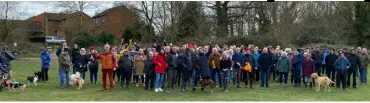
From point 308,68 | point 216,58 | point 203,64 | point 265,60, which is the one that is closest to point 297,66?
point 308,68

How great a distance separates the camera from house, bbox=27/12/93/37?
3734cm

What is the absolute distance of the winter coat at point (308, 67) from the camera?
13070mm

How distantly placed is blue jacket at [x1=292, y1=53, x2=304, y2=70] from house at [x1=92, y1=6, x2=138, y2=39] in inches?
950

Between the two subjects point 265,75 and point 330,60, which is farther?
point 330,60

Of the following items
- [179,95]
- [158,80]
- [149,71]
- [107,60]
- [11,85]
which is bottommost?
[179,95]

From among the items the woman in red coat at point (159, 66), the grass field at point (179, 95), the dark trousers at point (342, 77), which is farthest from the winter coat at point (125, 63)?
the dark trousers at point (342, 77)

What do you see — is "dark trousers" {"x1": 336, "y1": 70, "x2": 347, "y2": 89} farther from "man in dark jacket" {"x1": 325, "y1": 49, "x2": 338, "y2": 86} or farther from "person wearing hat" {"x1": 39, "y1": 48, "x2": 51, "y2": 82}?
"person wearing hat" {"x1": 39, "y1": 48, "x2": 51, "y2": 82}

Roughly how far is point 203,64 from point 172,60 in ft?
2.89

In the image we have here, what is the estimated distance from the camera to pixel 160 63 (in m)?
11.7

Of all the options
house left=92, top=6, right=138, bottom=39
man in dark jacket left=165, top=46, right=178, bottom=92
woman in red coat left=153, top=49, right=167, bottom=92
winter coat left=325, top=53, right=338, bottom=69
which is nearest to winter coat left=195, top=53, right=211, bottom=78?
man in dark jacket left=165, top=46, right=178, bottom=92

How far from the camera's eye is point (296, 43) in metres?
31.1

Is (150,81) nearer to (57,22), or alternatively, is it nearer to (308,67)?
(308,67)

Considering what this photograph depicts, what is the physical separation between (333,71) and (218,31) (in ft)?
57.2

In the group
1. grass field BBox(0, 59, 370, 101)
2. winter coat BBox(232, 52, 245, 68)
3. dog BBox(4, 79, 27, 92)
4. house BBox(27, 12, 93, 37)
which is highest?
house BBox(27, 12, 93, 37)
